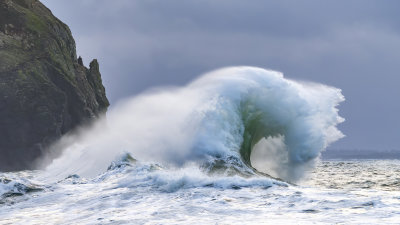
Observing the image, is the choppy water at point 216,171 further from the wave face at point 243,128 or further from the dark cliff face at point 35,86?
the dark cliff face at point 35,86

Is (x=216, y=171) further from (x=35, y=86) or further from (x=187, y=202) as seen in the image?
(x=35, y=86)

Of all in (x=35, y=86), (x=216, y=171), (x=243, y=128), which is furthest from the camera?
(x=35, y=86)

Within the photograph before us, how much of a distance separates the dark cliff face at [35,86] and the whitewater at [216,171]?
18.5 m

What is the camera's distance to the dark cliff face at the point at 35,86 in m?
43.9

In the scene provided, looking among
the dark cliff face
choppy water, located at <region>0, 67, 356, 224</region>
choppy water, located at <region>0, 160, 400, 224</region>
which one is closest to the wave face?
choppy water, located at <region>0, 67, 356, 224</region>

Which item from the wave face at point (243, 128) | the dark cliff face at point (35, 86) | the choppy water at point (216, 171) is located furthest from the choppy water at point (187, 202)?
the dark cliff face at point (35, 86)

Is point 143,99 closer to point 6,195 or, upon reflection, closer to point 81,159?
point 81,159

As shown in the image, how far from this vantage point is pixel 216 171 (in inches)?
631

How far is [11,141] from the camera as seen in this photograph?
43906 millimetres

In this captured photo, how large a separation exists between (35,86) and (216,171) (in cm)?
3687

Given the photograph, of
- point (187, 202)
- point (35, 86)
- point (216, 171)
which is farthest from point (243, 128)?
point (35, 86)

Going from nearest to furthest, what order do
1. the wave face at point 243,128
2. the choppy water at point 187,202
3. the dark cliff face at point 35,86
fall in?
the choppy water at point 187,202
the wave face at point 243,128
the dark cliff face at point 35,86

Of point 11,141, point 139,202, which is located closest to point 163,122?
point 139,202

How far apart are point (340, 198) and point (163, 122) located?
46.0ft
